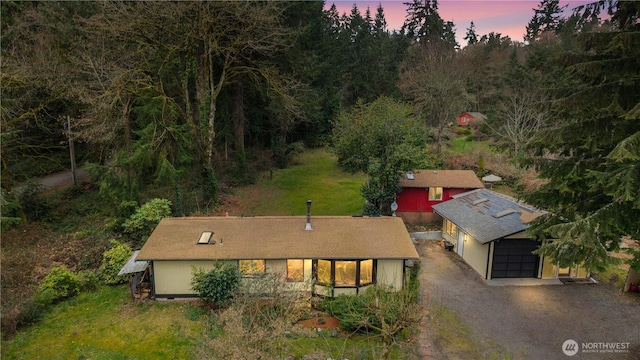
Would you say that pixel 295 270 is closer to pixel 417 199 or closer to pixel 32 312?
pixel 32 312

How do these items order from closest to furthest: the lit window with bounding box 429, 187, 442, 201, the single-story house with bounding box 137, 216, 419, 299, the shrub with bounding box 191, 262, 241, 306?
the shrub with bounding box 191, 262, 241, 306, the single-story house with bounding box 137, 216, 419, 299, the lit window with bounding box 429, 187, 442, 201

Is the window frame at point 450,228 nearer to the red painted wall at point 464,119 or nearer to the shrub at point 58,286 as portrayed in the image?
the shrub at point 58,286

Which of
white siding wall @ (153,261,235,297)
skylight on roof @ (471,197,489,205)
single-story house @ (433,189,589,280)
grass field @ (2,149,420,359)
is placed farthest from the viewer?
skylight on roof @ (471,197,489,205)

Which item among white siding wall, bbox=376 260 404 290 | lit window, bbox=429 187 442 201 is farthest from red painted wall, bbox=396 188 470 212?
white siding wall, bbox=376 260 404 290

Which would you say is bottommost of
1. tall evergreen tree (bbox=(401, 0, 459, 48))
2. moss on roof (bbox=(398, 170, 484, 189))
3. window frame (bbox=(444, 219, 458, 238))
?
window frame (bbox=(444, 219, 458, 238))

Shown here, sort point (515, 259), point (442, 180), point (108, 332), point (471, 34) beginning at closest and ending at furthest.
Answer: point (108, 332) < point (515, 259) < point (442, 180) < point (471, 34)

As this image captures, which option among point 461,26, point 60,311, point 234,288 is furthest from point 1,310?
point 461,26

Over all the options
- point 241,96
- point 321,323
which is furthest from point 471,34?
point 321,323

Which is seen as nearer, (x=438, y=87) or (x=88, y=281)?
(x=88, y=281)

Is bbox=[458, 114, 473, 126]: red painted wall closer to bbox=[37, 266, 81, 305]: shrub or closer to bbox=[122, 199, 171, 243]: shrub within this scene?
bbox=[122, 199, 171, 243]: shrub
